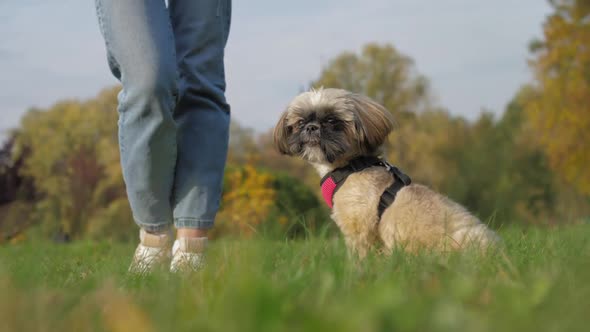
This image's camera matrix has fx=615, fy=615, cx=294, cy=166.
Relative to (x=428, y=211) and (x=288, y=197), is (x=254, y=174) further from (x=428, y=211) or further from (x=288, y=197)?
(x=428, y=211)

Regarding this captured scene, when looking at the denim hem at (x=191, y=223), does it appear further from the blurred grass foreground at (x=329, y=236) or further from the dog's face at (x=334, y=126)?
the dog's face at (x=334, y=126)

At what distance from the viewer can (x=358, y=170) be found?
171 inches

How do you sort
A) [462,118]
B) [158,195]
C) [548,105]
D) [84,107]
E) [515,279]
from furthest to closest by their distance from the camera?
[84,107], [462,118], [548,105], [158,195], [515,279]

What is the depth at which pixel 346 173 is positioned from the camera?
4.35 m

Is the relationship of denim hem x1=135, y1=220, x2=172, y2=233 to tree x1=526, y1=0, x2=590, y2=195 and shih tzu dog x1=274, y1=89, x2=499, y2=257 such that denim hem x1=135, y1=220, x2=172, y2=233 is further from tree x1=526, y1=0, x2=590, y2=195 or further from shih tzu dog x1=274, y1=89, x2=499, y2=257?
tree x1=526, y1=0, x2=590, y2=195

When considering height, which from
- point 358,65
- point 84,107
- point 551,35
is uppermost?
point 551,35

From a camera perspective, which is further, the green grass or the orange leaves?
the orange leaves

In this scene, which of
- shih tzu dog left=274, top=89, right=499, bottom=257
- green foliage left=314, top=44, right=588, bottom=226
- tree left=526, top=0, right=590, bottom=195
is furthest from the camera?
green foliage left=314, top=44, right=588, bottom=226

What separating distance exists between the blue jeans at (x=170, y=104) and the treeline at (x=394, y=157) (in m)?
0.82

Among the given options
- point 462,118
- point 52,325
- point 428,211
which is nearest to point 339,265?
point 52,325

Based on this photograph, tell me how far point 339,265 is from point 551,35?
27152mm

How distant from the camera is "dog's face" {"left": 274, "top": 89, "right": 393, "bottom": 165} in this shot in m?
4.36

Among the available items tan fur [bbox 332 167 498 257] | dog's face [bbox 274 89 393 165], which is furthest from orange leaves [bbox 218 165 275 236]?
tan fur [bbox 332 167 498 257]

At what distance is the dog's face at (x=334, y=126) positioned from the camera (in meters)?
4.36
